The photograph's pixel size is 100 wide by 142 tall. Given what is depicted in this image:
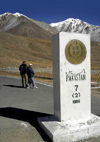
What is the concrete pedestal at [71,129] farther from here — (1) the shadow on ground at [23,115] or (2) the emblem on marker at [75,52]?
(2) the emblem on marker at [75,52]

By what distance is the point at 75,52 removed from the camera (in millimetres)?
4461

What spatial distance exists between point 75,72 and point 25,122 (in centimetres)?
229

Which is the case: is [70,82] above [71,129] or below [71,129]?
above

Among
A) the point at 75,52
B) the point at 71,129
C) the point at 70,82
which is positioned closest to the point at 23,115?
the point at 71,129

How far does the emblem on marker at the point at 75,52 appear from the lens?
438 centimetres

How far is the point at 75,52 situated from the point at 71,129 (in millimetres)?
2032

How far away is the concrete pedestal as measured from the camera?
396cm

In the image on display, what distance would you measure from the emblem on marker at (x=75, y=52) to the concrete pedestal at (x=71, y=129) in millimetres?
1674

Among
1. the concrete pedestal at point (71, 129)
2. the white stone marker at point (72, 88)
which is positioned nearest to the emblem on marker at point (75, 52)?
the white stone marker at point (72, 88)

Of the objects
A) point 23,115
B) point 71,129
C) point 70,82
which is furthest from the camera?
point 23,115

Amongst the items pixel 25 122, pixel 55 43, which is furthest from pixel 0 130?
pixel 55 43

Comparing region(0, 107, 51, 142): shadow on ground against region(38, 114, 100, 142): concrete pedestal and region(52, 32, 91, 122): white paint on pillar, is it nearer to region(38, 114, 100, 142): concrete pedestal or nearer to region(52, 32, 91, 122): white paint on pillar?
region(38, 114, 100, 142): concrete pedestal

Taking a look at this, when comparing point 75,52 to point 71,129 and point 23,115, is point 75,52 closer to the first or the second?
point 71,129

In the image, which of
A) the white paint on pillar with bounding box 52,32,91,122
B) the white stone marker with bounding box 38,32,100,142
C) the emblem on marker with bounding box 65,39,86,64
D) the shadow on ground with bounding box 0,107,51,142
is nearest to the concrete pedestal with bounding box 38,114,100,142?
the white stone marker with bounding box 38,32,100,142
